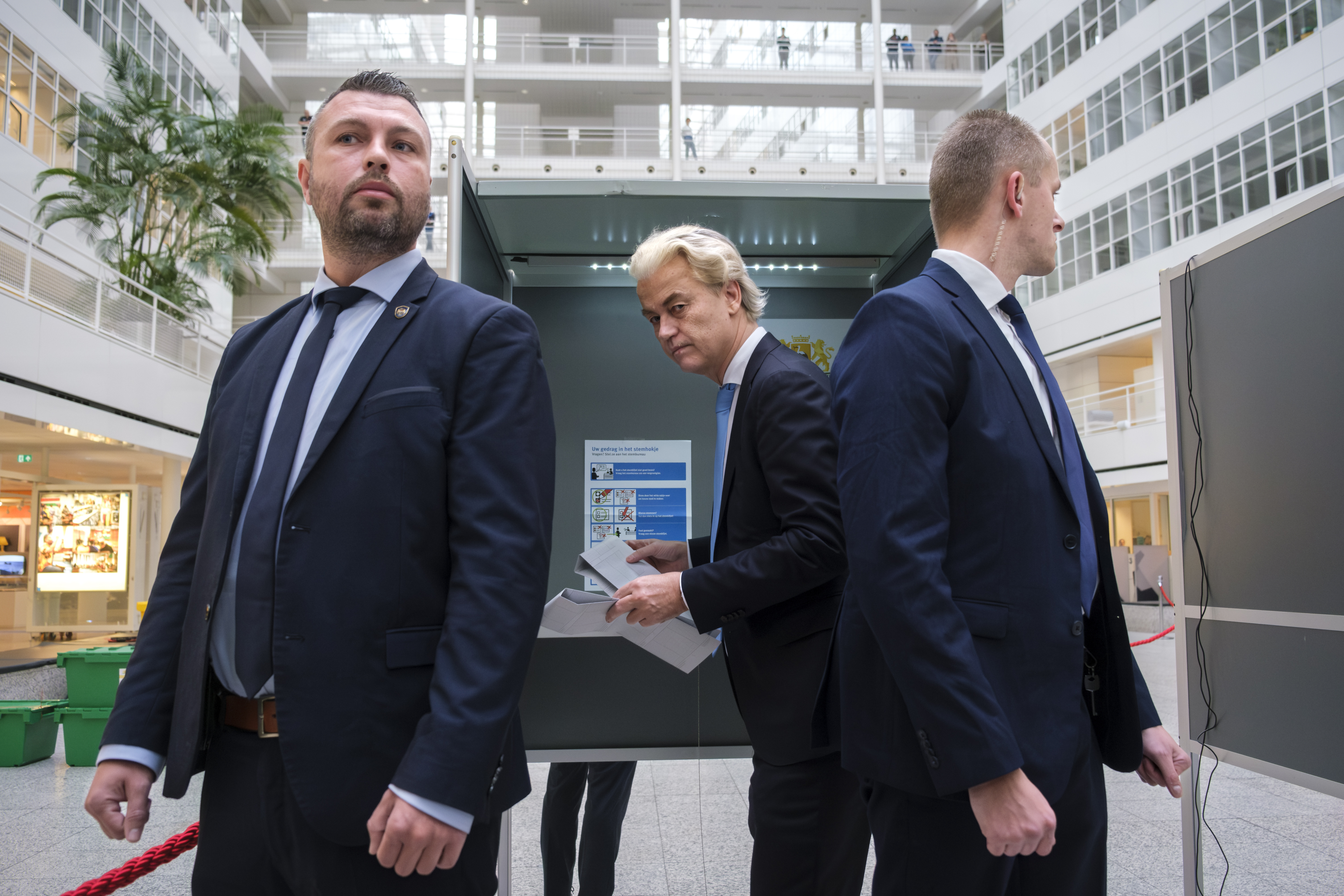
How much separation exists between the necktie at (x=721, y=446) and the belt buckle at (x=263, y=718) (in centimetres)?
117

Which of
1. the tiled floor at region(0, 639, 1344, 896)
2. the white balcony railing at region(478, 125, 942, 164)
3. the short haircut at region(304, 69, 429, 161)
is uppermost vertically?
the white balcony railing at region(478, 125, 942, 164)

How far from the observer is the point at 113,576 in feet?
61.3

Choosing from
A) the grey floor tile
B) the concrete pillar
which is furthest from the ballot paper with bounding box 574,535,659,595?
the concrete pillar

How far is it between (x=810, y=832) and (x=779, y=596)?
53 centimetres

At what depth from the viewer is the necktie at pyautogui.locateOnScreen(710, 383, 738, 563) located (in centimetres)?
248

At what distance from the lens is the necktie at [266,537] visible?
1518 millimetres

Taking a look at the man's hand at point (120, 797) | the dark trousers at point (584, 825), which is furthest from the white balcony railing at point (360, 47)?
the man's hand at point (120, 797)

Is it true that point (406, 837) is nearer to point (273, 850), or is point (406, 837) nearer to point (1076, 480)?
point (273, 850)

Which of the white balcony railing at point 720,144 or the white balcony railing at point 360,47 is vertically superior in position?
the white balcony railing at point 360,47

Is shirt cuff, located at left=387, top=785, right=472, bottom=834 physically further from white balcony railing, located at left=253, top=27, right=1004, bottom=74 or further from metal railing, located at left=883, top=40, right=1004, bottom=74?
metal railing, located at left=883, top=40, right=1004, bottom=74

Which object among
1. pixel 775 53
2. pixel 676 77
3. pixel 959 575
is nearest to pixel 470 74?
pixel 676 77

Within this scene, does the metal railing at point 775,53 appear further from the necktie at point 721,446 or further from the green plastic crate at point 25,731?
the necktie at point 721,446

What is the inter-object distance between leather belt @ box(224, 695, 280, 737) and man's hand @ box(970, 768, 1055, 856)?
1114 mm

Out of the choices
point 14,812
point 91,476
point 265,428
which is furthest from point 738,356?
point 91,476
